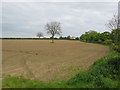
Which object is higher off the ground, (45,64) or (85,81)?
(85,81)

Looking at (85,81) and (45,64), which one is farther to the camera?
(45,64)

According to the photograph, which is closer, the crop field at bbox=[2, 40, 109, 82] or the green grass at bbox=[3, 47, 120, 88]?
the green grass at bbox=[3, 47, 120, 88]

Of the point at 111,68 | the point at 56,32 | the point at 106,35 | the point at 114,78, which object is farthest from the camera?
the point at 106,35

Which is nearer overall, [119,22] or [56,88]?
[56,88]

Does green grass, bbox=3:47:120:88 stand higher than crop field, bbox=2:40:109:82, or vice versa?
green grass, bbox=3:47:120:88

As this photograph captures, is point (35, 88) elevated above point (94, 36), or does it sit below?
below

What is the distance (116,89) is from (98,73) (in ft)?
4.05

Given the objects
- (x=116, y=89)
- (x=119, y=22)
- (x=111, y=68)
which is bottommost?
(x=116, y=89)

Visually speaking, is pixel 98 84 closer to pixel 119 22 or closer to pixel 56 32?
pixel 119 22

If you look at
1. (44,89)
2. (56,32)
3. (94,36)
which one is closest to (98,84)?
(44,89)

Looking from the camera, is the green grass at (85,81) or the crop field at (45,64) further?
the crop field at (45,64)

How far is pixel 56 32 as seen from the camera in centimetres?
4562

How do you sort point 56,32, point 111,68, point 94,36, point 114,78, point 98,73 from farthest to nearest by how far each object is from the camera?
point 94,36 → point 56,32 → point 111,68 → point 98,73 → point 114,78

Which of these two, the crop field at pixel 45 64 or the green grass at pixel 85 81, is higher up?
the green grass at pixel 85 81
